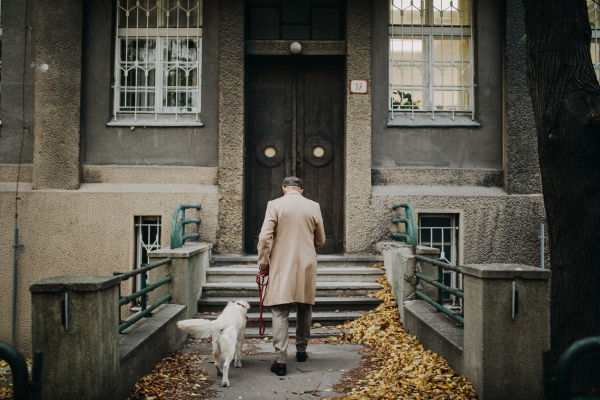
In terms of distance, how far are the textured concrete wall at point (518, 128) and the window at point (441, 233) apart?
1.13 meters

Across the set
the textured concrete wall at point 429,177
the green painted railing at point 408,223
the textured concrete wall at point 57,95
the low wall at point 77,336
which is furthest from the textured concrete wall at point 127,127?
the low wall at point 77,336

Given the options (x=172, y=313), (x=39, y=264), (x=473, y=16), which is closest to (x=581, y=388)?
(x=172, y=313)

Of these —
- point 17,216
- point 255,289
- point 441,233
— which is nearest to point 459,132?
point 441,233

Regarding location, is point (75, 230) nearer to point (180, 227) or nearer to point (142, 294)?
point (180, 227)

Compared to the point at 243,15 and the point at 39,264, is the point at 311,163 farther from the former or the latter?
the point at 39,264

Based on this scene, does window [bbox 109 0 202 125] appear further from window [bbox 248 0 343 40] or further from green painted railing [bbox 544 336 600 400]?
green painted railing [bbox 544 336 600 400]

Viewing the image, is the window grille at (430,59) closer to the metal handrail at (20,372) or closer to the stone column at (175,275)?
the stone column at (175,275)

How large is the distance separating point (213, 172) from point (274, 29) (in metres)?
2.63

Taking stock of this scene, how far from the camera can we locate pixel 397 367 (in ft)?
14.4

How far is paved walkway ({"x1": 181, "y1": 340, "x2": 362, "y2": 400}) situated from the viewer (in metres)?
3.96

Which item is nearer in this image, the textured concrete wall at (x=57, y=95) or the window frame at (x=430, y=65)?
the textured concrete wall at (x=57, y=95)

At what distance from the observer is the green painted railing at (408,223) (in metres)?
6.08

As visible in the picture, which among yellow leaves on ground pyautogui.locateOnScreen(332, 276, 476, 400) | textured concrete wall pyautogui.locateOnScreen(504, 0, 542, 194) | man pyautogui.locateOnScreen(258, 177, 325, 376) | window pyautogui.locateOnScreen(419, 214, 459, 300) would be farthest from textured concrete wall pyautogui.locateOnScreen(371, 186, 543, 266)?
man pyautogui.locateOnScreen(258, 177, 325, 376)

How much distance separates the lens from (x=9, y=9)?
298 inches
